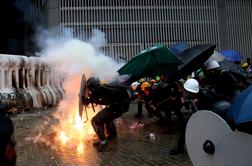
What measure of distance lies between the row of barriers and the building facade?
6165mm

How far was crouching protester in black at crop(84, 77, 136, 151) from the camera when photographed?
779 centimetres

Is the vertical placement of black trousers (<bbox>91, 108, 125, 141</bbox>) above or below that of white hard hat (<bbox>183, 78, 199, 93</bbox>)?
below

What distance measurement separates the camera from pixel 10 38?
24594 mm

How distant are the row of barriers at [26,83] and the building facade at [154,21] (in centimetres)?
616

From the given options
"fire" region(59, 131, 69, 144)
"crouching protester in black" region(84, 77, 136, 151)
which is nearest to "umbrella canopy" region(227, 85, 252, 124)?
"crouching protester in black" region(84, 77, 136, 151)

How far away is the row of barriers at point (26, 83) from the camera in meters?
12.4

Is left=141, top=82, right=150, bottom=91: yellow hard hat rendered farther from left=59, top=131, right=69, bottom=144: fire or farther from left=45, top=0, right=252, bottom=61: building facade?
left=45, top=0, right=252, bottom=61: building facade

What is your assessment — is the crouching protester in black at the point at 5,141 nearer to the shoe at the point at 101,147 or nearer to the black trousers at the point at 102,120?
the shoe at the point at 101,147

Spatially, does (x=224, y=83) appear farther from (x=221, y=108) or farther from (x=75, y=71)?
(x=75, y=71)

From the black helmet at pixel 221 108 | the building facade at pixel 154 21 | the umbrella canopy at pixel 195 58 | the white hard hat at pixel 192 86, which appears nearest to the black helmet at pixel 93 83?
the umbrella canopy at pixel 195 58

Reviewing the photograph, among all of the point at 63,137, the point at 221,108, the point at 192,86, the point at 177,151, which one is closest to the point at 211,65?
the point at 192,86

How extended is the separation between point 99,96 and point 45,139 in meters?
1.64

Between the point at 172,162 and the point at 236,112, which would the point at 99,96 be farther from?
the point at 236,112

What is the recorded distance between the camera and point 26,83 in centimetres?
1377
